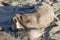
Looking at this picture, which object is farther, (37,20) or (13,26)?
(37,20)

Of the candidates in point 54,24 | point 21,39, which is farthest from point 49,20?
point 21,39

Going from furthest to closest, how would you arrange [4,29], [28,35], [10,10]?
[10,10] < [4,29] < [28,35]

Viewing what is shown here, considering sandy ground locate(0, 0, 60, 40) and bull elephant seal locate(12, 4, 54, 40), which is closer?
sandy ground locate(0, 0, 60, 40)

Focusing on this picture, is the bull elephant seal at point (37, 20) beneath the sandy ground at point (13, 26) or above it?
above

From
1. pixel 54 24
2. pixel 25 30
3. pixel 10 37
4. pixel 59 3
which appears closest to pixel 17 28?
pixel 25 30

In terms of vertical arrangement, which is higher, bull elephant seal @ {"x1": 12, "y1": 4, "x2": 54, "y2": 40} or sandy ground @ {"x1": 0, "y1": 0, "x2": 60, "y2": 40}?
bull elephant seal @ {"x1": 12, "y1": 4, "x2": 54, "y2": 40}

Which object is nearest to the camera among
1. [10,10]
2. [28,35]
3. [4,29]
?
[28,35]

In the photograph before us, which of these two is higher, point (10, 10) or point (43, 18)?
point (43, 18)

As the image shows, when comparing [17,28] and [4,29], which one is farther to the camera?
[4,29]

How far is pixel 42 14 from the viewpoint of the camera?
7.14 metres

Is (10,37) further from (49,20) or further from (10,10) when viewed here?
(10,10)

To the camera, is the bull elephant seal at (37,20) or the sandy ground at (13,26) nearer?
the sandy ground at (13,26)

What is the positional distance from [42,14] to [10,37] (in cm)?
169

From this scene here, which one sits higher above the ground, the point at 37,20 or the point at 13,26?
the point at 37,20
